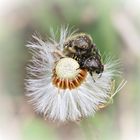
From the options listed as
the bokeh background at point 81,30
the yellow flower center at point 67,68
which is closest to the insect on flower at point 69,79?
the yellow flower center at point 67,68

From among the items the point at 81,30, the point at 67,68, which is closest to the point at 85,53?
the point at 67,68

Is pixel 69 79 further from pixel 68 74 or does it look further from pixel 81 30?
pixel 81 30

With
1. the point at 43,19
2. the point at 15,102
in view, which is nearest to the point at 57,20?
the point at 43,19

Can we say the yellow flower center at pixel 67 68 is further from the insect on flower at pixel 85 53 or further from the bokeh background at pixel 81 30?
the bokeh background at pixel 81 30

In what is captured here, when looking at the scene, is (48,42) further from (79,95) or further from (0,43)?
(0,43)

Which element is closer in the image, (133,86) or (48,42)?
(48,42)
